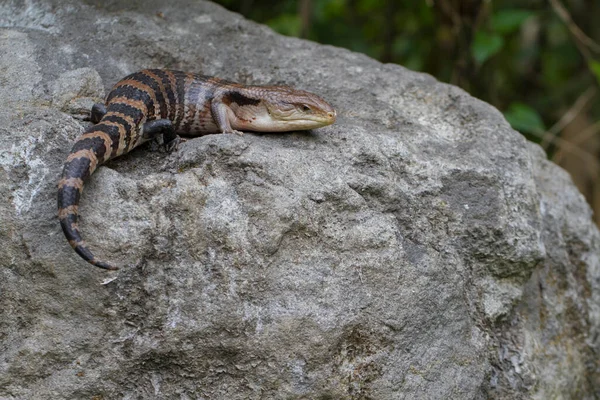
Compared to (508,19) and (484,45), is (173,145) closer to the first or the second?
(484,45)

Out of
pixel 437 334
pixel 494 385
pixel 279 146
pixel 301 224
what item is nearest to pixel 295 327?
pixel 301 224

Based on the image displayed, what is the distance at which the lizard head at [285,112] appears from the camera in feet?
16.0

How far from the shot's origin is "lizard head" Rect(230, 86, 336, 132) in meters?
4.88

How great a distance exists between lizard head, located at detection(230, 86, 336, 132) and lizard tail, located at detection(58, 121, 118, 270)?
1141mm

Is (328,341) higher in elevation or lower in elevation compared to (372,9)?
higher

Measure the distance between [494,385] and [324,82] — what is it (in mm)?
2720

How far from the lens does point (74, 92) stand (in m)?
5.00

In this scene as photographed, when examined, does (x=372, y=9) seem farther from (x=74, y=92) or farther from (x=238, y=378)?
(x=238, y=378)

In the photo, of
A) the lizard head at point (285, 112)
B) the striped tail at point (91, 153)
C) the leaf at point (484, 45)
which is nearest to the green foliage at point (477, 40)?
the leaf at point (484, 45)

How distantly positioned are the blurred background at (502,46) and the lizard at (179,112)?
10.6 ft

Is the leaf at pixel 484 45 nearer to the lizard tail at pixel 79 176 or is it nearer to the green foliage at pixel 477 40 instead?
the green foliage at pixel 477 40

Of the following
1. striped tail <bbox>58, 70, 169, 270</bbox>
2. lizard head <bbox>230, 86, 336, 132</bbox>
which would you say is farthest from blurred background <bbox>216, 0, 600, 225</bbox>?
striped tail <bbox>58, 70, 169, 270</bbox>

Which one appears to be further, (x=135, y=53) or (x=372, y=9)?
Answer: (x=372, y=9)

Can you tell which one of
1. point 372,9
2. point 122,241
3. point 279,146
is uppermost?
point 279,146
